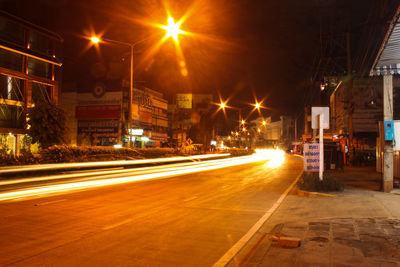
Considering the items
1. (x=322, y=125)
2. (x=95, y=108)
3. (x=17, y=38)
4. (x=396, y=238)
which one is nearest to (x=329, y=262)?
(x=396, y=238)

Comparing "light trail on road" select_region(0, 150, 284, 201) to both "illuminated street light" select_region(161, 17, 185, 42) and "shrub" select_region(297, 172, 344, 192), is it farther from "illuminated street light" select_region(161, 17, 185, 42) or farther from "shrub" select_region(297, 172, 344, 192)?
"shrub" select_region(297, 172, 344, 192)

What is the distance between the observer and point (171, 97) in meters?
A: 81.1

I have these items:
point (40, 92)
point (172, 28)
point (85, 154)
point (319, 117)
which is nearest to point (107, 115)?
point (40, 92)

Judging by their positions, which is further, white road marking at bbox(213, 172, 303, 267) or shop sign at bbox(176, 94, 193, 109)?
shop sign at bbox(176, 94, 193, 109)

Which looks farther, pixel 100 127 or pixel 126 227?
pixel 100 127

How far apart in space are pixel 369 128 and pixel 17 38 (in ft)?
123

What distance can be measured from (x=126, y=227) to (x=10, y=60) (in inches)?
1401

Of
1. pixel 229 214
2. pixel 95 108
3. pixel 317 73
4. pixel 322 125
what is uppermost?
pixel 317 73

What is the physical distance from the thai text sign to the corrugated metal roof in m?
3.38

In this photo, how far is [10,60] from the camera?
1465 inches

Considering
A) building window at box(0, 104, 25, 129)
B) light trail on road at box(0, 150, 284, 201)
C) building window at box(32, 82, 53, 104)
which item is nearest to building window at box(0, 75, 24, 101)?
building window at box(0, 104, 25, 129)

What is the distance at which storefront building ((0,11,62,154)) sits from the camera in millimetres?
36531

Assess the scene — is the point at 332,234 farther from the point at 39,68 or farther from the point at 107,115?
the point at 107,115

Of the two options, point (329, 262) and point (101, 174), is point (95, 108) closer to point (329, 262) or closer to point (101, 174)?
point (101, 174)
